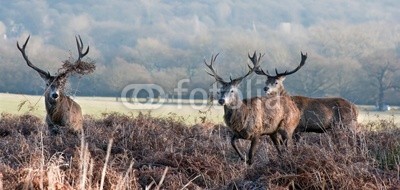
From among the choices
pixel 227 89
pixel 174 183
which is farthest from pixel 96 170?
pixel 227 89

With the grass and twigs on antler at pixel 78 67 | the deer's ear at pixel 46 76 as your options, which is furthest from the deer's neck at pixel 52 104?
the grass and twigs on antler at pixel 78 67

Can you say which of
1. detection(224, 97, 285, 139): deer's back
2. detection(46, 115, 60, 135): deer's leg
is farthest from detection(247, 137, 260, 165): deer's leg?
detection(46, 115, 60, 135): deer's leg

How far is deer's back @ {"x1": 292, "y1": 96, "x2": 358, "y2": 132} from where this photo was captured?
14773mm

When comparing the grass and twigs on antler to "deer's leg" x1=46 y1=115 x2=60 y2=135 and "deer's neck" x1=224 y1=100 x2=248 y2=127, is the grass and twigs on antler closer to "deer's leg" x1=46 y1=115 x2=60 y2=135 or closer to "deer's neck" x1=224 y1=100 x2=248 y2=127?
"deer's leg" x1=46 y1=115 x2=60 y2=135

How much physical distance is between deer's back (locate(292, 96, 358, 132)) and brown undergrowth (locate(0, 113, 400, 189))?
1.39 metres

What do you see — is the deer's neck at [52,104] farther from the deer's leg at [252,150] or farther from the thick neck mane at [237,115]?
the deer's leg at [252,150]

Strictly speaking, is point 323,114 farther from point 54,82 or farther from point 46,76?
point 46,76

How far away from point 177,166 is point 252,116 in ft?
8.64

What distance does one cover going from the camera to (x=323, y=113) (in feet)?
49.3

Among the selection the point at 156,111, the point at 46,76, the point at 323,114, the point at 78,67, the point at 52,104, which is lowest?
the point at 156,111

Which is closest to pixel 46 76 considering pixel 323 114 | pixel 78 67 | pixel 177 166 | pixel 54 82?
pixel 54 82

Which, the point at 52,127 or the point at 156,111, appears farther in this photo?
the point at 156,111

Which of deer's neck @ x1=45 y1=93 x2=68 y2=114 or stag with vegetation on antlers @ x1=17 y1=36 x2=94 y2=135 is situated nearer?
stag with vegetation on antlers @ x1=17 y1=36 x2=94 y2=135

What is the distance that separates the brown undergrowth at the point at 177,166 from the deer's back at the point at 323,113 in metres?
1.39
